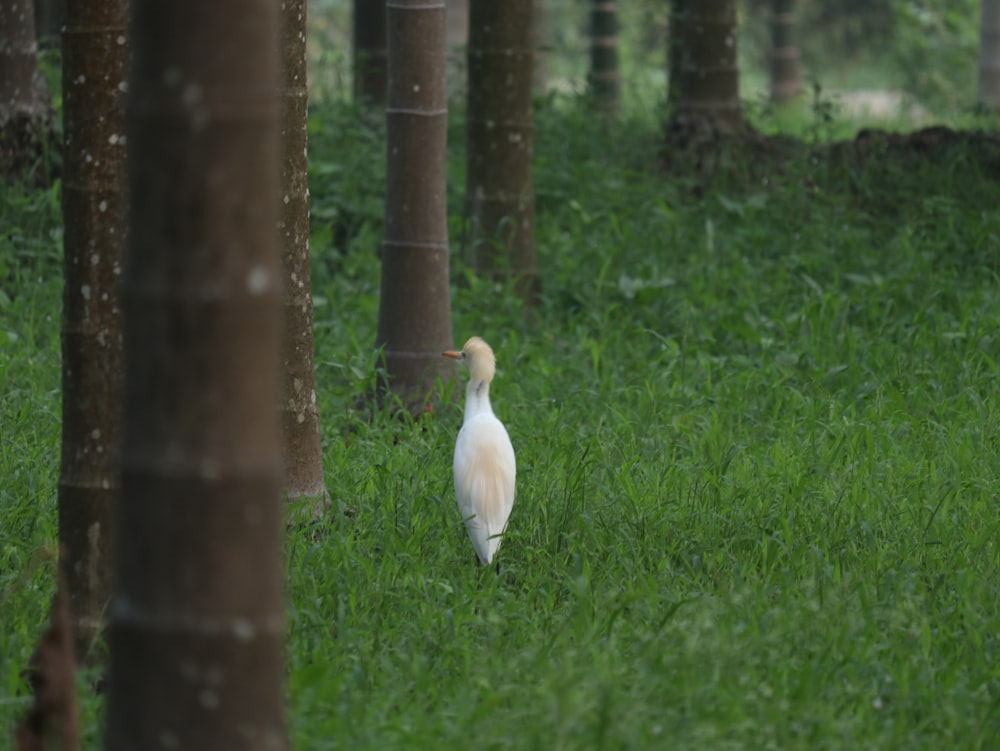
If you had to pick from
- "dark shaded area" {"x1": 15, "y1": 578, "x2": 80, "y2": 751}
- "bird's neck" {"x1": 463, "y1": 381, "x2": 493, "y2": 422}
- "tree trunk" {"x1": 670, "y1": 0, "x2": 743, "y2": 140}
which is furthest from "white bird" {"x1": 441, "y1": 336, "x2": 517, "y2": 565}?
"tree trunk" {"x1": 670, "y1": 0, "x2": 743, "y2": 140}

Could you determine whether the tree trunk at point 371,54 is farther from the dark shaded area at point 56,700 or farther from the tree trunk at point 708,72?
the dark shaded area at point 56,700

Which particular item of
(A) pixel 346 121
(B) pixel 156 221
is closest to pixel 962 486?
(B) pixel 156 221

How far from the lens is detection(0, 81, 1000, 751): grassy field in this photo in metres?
3.57

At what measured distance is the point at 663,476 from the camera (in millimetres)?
5660

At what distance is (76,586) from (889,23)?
2213 cm

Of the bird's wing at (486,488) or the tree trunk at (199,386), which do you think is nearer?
the tree trunk at (199,386)

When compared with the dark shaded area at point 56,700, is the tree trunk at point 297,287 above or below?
above

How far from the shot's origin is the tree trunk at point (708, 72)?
403 inches

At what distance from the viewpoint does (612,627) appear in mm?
4055

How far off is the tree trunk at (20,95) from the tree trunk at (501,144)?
2.92m

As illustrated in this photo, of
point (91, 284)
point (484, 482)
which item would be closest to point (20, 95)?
point (484, 482)

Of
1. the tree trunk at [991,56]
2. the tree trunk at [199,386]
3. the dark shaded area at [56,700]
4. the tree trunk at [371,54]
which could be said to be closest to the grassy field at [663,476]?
the dark shaded area at [56,700]

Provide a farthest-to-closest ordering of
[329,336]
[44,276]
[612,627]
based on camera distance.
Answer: [44,276] < [329,336] < [612,627]

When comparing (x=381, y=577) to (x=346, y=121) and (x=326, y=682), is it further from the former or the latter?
(x=346, y=121)
